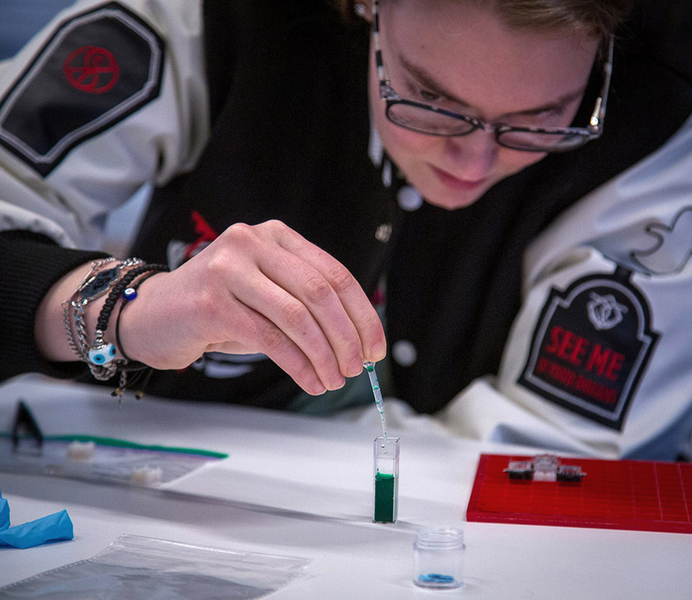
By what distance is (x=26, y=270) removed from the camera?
90 centimetres

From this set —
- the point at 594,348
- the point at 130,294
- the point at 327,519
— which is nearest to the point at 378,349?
the point at 327,519

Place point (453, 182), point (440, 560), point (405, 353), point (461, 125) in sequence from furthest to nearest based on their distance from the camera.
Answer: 1. point (405, 353)
2. point (453, 182)
3. point (461, 125)
4. point (440, 560)

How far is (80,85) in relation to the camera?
1.07 metres

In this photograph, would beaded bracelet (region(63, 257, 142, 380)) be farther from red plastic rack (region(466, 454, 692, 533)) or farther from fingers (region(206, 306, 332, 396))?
A: red plastic rack (region(466, 454, 692, 533))

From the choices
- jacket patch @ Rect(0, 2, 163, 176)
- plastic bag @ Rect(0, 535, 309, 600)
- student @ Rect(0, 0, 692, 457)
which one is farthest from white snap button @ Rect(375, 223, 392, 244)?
plastic bag @ Rect(0, 535, 309, 600)

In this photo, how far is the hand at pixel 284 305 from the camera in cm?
72

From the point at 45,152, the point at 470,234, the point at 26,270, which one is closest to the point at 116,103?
the point at 45,152

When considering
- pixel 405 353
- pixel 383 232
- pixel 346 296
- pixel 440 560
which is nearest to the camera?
pixel 440 560

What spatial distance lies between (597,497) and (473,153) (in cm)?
42

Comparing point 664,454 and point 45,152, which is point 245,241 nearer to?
point 45,152

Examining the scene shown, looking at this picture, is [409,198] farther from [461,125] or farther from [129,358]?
[129,358]

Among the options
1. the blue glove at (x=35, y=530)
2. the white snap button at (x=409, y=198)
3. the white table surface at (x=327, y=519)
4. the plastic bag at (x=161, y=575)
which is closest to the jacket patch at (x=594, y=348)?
the white table surface at (x=327, y=519)

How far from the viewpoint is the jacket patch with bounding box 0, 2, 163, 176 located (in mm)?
1048

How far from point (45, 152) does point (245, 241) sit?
1.50 feet
